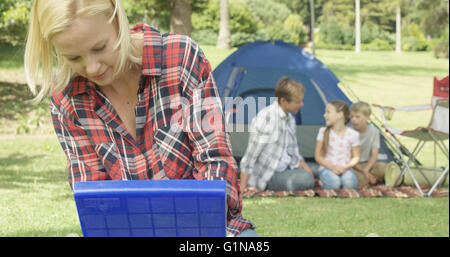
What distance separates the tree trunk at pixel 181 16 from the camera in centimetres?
616

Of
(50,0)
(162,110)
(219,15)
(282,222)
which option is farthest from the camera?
(219,15)

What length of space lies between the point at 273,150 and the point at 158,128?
8.57ft

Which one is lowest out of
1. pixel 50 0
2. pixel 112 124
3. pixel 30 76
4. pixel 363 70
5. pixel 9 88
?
pixel 363 70

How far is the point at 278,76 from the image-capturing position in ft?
15.2

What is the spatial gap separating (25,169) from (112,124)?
3053mm

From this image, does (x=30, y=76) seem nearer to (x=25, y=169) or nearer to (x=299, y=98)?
(x=299, y=98)

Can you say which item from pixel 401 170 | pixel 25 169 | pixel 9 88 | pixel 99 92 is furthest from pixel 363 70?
pixel 99 92

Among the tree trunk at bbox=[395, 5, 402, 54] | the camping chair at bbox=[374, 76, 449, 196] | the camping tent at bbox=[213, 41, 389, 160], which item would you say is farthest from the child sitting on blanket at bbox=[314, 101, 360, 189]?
the tree trunk at bbox=[395, 5, 402, 54]

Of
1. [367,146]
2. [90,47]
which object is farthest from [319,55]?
[90,47]

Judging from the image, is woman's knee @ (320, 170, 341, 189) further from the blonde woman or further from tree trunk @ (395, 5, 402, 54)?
tree trunk @ (395, 5, 402, 54)

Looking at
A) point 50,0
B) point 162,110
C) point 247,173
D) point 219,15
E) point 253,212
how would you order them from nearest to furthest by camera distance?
point 50,0 < point 162,110 < point 253,212 < point 247,173 < point 219,15

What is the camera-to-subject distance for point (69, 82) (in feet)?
3.24

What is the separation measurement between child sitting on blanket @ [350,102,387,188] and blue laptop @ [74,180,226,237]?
10.6ft

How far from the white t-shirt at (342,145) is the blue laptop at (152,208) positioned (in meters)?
3.08
